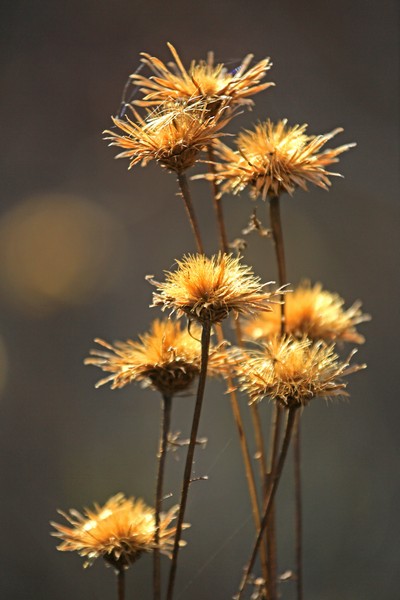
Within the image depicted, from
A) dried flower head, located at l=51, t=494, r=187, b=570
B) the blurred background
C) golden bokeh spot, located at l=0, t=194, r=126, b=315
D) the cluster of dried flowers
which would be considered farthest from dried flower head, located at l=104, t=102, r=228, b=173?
golden bokeh spot, located at l=0, t=194, r=126, b=315

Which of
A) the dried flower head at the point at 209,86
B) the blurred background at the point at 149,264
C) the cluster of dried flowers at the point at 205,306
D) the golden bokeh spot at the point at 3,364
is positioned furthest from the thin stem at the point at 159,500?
the golden bokeh spot at the point at 3,364

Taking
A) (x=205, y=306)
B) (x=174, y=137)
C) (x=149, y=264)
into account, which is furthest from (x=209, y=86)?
(x=149, y=264)

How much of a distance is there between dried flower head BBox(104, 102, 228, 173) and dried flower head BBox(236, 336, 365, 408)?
0.47 ft

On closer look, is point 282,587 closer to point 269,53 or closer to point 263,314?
point 263,314

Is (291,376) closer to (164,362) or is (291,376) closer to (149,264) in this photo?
(164,362)

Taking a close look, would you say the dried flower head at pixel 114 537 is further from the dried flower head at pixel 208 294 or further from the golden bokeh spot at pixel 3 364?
the golden bokeh spot at pixel 3 364

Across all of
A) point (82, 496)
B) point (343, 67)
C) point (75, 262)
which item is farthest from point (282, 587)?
point (343, 67)

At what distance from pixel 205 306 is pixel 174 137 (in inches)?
4.6

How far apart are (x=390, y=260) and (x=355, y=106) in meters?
0.32

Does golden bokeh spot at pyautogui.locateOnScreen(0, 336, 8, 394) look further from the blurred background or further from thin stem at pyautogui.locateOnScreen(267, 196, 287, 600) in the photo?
thin stem at pyautogui.locateOnScreen(267, 196, 287, 600)

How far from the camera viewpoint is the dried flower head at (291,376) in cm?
50

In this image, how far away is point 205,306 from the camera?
48 cm

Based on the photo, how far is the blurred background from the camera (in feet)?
4.61

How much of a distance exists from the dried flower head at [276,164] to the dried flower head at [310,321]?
0.44 feet
